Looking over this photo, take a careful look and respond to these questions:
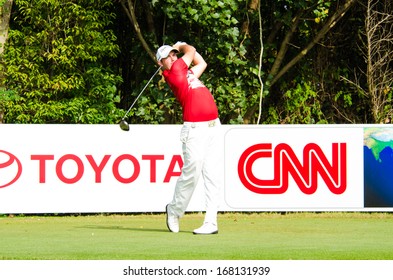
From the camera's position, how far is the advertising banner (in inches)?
586

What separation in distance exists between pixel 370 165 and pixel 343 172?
0.41 m

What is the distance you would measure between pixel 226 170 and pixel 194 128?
4.17 m

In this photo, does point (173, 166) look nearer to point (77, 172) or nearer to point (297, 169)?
point (77, 172)

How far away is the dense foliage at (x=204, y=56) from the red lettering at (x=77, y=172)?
316cm

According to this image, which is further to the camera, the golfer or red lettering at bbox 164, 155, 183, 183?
red lettering at bbox 164, 155, 183, 183

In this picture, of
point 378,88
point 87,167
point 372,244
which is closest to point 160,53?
point 372,244

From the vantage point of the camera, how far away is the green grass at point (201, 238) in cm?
952

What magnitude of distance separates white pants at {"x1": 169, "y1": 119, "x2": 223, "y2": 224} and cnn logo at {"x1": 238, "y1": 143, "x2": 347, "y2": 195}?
3759 mm

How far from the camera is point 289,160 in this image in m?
15.0

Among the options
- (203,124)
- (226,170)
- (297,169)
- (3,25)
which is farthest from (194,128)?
(3,25)

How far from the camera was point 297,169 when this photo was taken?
14961 millimetres

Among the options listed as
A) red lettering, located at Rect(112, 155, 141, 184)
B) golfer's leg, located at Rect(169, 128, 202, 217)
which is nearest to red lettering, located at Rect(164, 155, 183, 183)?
red lettering, located at Rect(112, 155, 141, 184)

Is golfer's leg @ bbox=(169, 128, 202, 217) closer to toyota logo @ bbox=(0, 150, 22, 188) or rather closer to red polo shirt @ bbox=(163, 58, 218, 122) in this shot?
red polo shirt @ bbox=(163, 58, 218, 122)
